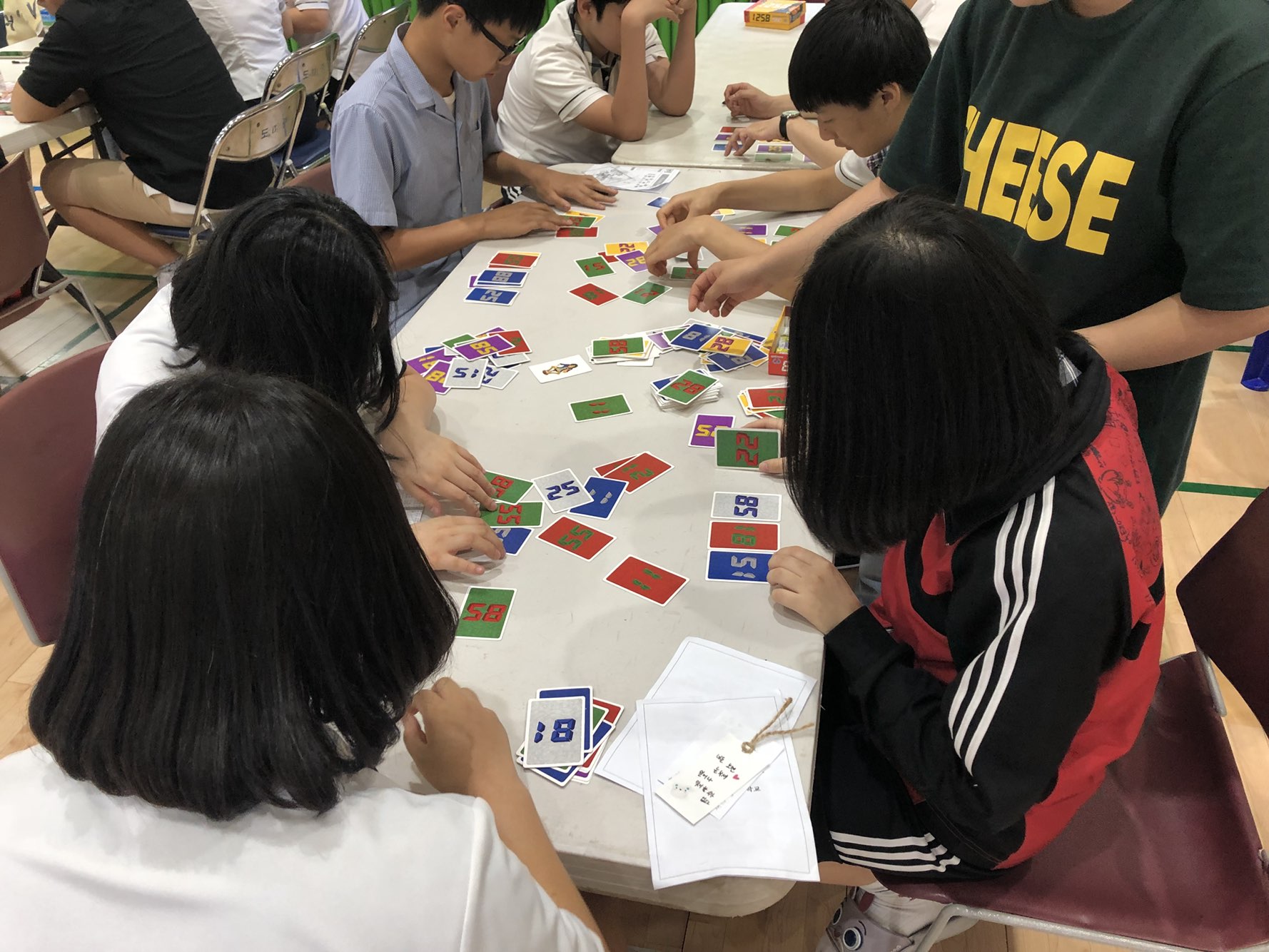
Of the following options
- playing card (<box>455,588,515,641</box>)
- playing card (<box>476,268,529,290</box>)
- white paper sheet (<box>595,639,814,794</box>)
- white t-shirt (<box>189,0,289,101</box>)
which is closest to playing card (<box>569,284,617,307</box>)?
playing card (<box>476,268,529,290</box>)

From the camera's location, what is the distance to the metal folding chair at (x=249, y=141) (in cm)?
262

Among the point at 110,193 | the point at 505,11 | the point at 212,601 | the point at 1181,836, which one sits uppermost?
the point at 505,11

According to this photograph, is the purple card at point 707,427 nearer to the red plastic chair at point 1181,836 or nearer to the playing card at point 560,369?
the playing card at point 560,369

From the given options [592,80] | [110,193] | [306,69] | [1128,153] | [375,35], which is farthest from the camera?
[375,35]

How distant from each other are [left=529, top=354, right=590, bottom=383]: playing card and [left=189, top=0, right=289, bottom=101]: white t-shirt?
232 cm

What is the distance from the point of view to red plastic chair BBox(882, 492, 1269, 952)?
990 mm

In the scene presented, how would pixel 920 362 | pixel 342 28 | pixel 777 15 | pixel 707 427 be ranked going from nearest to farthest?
pixel 920 362 → pixel 707 427 → pixel 777 15 → pixel 342 28

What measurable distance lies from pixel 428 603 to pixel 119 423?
281 millimetres

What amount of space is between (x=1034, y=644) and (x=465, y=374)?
1030 mm

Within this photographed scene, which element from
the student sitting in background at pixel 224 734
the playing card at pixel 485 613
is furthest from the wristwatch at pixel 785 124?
the student sitting in background at pixel 224 734

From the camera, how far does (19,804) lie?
2.09 ft

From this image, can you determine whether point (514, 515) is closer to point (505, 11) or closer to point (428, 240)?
point (428, 240)

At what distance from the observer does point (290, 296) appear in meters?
1.07

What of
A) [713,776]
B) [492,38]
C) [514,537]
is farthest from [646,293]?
[713,776]
